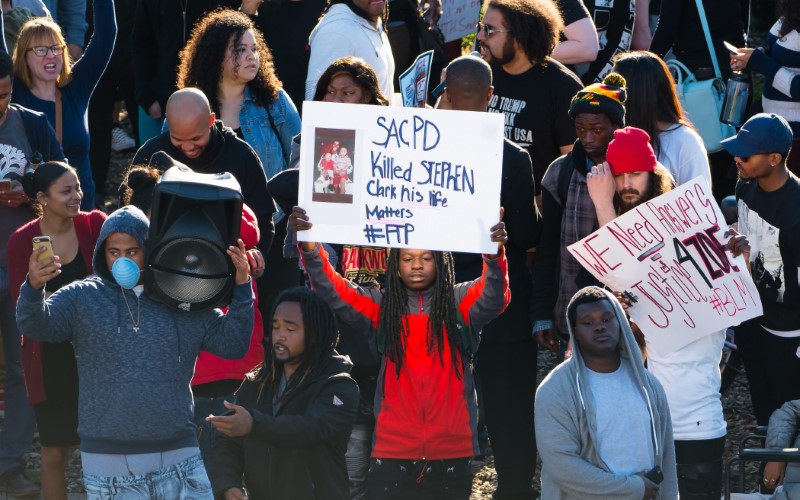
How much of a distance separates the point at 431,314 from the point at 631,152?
1095 millimetres

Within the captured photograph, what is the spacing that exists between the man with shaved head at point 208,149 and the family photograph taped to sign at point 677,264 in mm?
1758

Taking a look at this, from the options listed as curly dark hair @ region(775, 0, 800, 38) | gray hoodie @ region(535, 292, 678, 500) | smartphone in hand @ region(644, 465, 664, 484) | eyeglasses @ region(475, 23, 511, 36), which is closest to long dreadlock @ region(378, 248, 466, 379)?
gray hoodie @ region(535, 292, 678, 500)

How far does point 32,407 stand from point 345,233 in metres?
2.19

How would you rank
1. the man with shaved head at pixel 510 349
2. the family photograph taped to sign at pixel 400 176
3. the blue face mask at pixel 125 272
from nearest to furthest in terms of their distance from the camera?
the blue face mask at pixel 125 272 → the family photograph taped to sign at pixel 400 176 → the man with shaved head at pixel 510 349

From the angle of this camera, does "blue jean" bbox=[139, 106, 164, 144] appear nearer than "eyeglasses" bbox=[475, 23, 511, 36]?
No

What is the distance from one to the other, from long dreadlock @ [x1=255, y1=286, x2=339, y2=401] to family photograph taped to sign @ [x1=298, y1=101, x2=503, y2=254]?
31 centimetres

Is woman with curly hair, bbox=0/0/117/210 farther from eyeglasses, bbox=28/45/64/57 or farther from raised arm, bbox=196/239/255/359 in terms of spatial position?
raised arm, bbox=196/239/255/359

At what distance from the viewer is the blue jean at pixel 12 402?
7.54 meters

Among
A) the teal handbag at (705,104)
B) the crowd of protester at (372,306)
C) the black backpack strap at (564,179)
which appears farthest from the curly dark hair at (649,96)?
the teal handbag at (705,104)

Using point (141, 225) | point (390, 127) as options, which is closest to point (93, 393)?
point (141, 225)

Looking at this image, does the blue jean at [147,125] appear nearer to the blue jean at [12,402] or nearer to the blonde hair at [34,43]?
the blonde hair at [34,43]

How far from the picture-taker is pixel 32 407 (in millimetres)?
7488

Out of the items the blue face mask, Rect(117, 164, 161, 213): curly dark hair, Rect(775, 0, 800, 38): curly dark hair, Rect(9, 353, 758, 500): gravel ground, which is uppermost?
Rect(775, 0, 800, 38): curly dark hair

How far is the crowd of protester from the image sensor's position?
5879 millimetres
